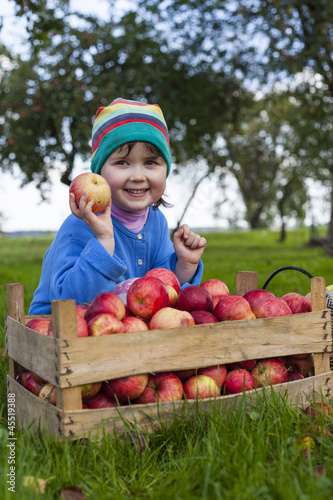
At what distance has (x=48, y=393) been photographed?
2.11 meters

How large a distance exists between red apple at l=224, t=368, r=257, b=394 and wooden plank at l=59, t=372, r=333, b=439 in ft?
0.13

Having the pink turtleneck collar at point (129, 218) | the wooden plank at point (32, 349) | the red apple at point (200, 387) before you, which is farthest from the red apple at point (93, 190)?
the red apple at point (200, 387)

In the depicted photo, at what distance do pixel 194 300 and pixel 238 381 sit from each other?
45cm

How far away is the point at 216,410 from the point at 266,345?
44 cm

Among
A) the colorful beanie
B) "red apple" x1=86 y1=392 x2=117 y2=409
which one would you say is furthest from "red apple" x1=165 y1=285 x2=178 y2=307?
the colorful beanie

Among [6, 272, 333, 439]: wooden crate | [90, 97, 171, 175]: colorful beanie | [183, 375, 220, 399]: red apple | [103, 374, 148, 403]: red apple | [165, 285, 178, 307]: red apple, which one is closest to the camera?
[6, 272, 333, 439]: wooden crate

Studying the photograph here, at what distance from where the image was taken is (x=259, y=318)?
2.35 m

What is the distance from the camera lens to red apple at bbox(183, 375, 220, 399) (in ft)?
7.12

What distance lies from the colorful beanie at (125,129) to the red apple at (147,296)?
0.92m

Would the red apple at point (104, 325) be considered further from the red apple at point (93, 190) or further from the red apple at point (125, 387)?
the red apple at point (93, 190)

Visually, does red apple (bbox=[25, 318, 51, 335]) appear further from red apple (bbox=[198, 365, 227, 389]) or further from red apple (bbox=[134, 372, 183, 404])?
red apple (bbox=[198, 365, 227, 389])

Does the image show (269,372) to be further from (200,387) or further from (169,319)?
(169,319)

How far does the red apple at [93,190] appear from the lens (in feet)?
8.05

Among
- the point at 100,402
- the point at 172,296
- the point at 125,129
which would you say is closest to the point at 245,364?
the point at 172,296
